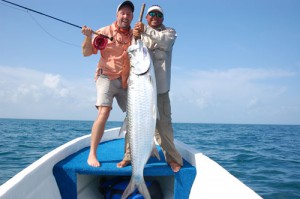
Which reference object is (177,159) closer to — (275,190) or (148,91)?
(148,91)

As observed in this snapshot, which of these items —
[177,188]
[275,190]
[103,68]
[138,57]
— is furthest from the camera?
[275,190]

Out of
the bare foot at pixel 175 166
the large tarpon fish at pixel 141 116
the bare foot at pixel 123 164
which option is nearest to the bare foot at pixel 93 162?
the bare foot at pixel 123 164

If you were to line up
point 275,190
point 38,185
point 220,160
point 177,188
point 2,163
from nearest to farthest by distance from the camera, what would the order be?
point 38,185 → point 177,188 → point 275,190 → point 2,163 → point 220,160

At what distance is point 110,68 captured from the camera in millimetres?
3836

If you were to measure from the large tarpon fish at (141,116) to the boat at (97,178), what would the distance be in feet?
1.37

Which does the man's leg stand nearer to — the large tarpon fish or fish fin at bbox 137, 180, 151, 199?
the large tarpon fish

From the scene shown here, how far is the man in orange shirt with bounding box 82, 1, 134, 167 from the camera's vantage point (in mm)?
3820

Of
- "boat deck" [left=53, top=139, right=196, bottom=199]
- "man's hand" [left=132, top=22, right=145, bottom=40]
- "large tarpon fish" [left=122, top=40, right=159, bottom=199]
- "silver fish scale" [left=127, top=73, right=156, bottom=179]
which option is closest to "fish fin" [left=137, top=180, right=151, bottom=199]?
"large tarpon fish" [left=122, top=40, right=159, bottom=199]

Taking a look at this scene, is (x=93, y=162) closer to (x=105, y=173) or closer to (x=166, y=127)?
(x=105, y=173)

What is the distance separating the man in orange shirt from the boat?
37 centimetres

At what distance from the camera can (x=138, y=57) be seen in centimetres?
327

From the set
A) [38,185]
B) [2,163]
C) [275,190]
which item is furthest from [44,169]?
[2,163]

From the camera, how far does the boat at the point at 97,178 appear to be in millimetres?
2727

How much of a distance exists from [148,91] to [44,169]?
1.57 meters
